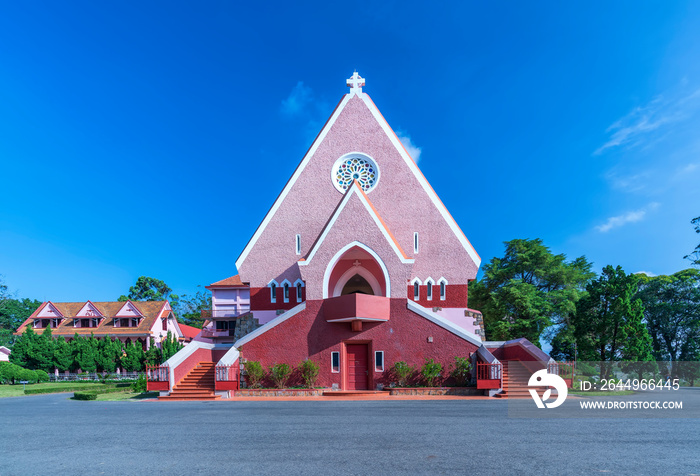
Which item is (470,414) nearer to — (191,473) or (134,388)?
(191,473)

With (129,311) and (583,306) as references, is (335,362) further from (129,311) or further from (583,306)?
(129,311)

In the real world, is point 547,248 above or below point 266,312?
above

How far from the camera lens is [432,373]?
1864 cm

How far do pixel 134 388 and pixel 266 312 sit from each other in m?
7.42

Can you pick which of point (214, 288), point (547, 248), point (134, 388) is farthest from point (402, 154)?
point (214, 288)

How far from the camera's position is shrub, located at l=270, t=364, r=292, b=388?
19203 mm

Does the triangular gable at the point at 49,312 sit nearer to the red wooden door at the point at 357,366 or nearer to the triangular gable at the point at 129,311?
the triangular gable at the point at 129,311

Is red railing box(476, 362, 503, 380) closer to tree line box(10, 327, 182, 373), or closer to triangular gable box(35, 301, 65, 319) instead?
tree line box(10, 327, 182, 373)

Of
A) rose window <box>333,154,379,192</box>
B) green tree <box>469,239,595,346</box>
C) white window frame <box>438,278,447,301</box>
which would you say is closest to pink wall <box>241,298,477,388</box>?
white window frame <box>438,278,447,301</box>

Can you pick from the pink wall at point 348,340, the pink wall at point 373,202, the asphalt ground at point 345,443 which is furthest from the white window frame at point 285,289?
the asphalt ground at point 345,443

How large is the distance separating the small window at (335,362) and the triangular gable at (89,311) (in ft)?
117

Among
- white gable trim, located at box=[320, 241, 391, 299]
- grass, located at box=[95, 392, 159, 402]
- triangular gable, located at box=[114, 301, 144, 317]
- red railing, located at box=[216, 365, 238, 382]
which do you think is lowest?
grass, located at box=[95, 392, 159, 402]

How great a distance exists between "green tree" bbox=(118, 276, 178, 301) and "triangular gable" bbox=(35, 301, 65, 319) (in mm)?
29597

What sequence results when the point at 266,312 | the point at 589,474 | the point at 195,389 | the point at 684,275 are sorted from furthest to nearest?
the point at 684,275 → the point at 266,312 → the point at 195,389 → the point at 589,474
